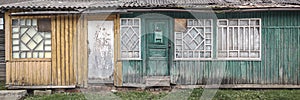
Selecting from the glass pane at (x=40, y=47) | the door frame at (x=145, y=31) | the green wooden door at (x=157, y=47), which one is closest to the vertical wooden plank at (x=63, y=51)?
the glass pane at (x=40, y=47)

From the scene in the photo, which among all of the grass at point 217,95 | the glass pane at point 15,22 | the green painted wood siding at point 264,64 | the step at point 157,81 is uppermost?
the glass pane at point 15,22

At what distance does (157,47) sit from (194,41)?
99 cm

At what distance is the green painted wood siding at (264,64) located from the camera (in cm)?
847

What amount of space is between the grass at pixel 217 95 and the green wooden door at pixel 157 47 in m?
0.74

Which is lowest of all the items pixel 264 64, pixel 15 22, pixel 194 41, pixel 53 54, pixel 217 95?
pixel 217 95

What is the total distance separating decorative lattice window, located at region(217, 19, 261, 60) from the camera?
8.52 metres

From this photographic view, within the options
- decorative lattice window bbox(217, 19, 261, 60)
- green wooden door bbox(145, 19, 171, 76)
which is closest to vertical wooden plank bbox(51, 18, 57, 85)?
green wooden door bbox(145, 19, 171, 76)

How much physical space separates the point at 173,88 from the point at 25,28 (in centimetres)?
420

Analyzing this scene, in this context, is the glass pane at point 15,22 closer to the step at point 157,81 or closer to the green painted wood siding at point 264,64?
the green painted wood siding at point 264,64

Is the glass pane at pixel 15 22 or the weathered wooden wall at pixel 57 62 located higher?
the glass pane at pixel 15 22

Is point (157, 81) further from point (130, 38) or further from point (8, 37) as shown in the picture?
point (8, 37)

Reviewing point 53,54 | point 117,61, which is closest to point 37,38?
A: point 53,54

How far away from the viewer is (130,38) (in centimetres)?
859

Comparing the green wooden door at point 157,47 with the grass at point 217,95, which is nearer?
the grass at point 217,95
